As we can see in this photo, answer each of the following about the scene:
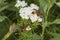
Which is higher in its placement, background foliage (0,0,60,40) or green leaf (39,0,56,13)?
green leaf (39,0,56,13)

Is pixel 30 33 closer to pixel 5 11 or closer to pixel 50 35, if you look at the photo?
pixel 50 35

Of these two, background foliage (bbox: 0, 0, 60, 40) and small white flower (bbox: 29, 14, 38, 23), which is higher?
small white flower (bbox: 29, 14, 38, 23)

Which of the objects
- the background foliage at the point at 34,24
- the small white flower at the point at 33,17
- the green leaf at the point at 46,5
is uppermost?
the green leaf at the point at 46,5

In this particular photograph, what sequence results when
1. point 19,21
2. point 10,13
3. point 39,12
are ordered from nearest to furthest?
1. point 39,12
2. point 19,21
3. point 10,13

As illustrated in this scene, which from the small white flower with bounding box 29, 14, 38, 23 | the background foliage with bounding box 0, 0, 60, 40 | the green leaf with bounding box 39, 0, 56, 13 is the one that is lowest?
the background foliage with bounding box 0, 0, 60, 40

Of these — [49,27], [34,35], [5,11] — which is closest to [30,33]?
[34,35]

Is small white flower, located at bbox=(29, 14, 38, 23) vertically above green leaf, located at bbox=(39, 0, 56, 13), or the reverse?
green leaf, located at bbox=(39, 0, 56, 13)

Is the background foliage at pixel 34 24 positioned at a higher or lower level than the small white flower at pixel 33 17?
lower

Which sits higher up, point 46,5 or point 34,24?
point 46,5
